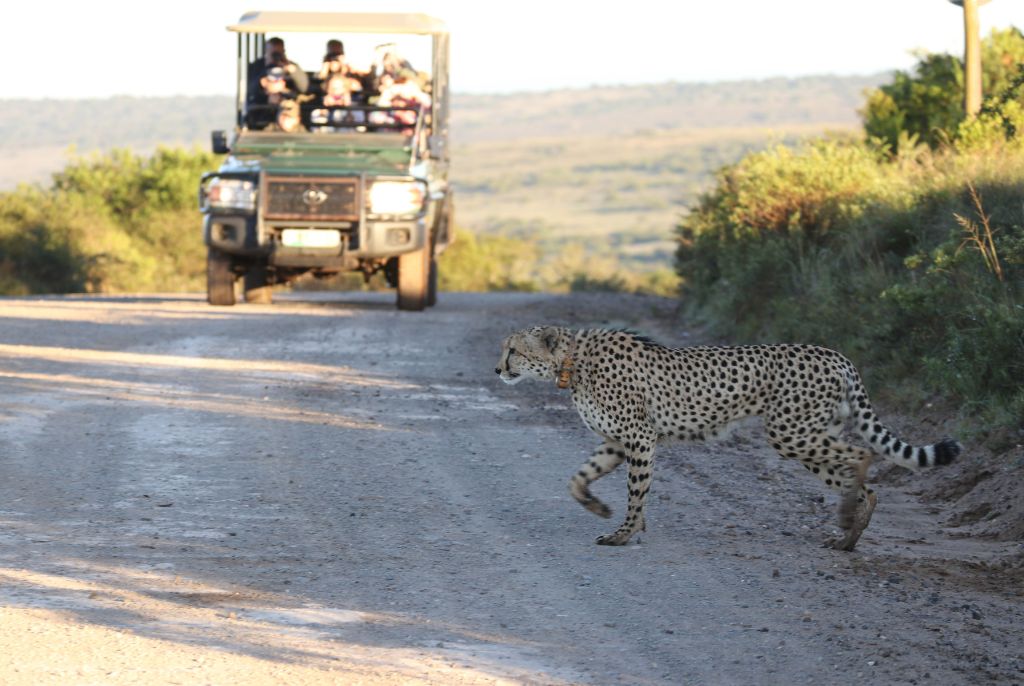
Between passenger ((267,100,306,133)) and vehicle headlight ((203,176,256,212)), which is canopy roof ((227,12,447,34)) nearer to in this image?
passenger ((267,100,306,133))

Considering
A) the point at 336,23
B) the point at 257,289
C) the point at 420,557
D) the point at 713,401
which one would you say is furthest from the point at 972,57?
the point at 420,557

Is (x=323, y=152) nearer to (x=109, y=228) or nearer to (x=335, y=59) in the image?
(x=335, y=59)

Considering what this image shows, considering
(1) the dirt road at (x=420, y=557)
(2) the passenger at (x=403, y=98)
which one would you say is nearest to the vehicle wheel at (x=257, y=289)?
(2) the passenger at (x=403, y=98)

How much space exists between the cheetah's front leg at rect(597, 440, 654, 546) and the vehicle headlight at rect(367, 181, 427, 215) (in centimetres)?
962

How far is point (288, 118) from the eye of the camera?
17.3 meters

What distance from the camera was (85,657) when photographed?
505 cm

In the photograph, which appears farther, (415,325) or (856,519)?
(415,325)

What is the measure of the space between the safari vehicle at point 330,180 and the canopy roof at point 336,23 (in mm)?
16

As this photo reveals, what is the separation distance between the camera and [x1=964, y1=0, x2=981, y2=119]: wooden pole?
17.0m

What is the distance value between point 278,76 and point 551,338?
35.9 ft

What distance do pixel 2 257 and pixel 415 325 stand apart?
1330cm

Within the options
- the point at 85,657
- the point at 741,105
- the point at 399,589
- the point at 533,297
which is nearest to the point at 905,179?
the point at 533,297

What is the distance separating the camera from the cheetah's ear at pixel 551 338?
7266 mm

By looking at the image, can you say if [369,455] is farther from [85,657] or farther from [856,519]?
[85,657]
